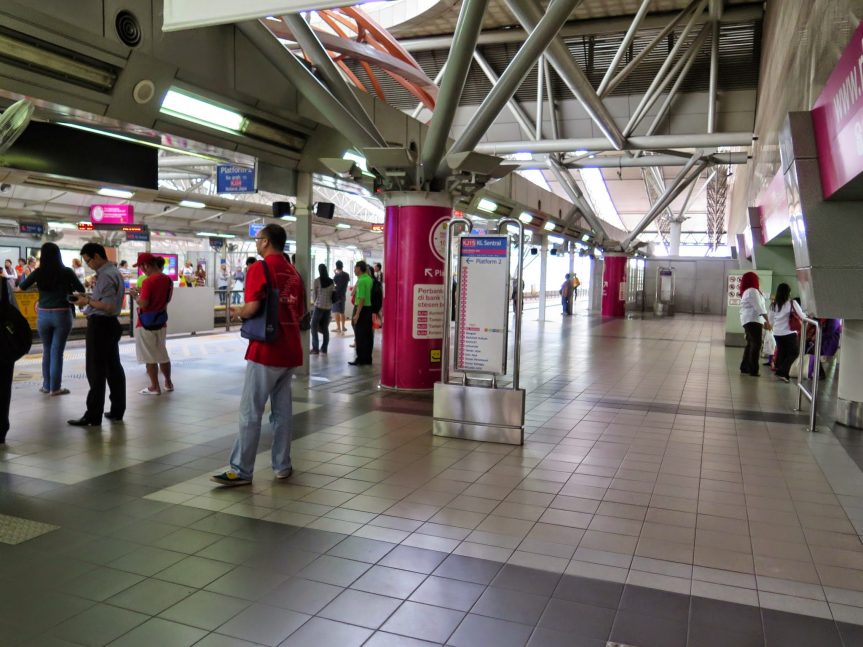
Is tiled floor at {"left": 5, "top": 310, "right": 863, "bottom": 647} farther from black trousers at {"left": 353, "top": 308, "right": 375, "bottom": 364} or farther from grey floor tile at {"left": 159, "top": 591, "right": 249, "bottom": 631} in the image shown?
black trousers at {"left": 353, "top": 308, "right": 375, "bottom": 364}

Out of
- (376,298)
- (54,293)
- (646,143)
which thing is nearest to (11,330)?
(54,293)

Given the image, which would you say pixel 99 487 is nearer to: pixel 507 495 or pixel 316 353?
pixel 507 495

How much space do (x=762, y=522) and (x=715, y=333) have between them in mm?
18199

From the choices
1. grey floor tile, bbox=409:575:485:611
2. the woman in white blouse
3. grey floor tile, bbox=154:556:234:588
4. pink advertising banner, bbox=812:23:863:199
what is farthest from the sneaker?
the woman in white blouse

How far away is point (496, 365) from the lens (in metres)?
6.87

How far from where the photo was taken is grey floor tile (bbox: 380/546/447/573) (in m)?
3.73

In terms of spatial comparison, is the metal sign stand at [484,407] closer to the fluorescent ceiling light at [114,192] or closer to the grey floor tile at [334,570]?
the grey floor tile at [334,570]

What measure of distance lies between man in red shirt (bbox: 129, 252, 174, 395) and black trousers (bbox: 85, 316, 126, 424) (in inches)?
42.3

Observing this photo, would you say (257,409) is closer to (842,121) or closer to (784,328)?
(842,121)

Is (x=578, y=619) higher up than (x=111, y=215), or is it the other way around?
(x=111, y=215)

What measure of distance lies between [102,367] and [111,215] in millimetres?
15306

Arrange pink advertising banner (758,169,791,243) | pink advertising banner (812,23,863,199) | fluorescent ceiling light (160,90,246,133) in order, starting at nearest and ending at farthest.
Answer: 1. pink advertising banner (812,23,863,199)
2. fluorescent ceiling light (160,90,246,133)
3. pink advertising banner (758,169,791,243)

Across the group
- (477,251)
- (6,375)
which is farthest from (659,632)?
(6,375)

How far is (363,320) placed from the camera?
38.2ft
